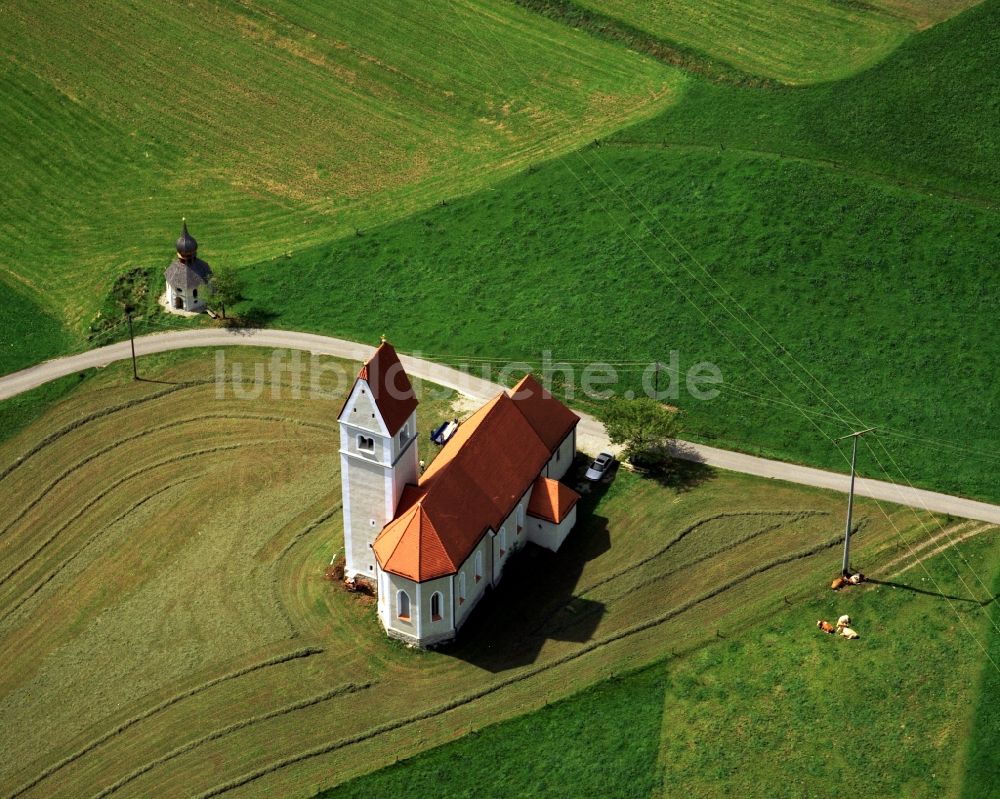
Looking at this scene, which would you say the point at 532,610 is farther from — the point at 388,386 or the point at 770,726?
the point at 388,386

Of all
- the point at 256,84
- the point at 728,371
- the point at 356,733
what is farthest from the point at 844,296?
the point at 256,84

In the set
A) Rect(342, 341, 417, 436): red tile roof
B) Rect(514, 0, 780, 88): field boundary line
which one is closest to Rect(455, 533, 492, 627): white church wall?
Rect(342, 341, 417, 436): red tile roof

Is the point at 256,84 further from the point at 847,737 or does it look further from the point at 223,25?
the point at 847,737

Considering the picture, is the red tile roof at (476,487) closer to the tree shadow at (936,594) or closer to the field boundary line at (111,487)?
the tree shadow at (936,594)

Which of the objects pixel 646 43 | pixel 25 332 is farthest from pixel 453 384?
pixel 646 43

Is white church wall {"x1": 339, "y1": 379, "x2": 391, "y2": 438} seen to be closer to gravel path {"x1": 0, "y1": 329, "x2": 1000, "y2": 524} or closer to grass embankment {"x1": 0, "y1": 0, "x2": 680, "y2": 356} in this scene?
gravel path {"x1": 0, "y1": 329, "x2": 1000, "y2": 524}

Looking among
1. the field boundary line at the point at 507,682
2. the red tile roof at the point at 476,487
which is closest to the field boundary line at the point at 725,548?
the field boundary line at the point at 507,682
